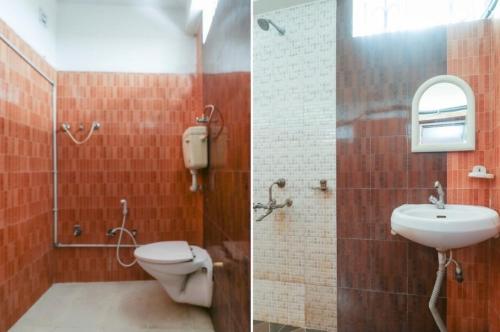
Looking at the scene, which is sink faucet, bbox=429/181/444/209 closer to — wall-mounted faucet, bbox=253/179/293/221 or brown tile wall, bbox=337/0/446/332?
brown tile wall, bbox=337/0/446/332

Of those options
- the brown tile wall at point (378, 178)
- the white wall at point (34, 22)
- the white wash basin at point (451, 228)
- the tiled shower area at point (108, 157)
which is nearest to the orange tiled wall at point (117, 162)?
the tiled shower area at point (108, 157)

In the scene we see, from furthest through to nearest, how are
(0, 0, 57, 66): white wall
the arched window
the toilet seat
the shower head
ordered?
the arched window
the shower head
the toilet seat
(0, 0, 57, 66): white wall

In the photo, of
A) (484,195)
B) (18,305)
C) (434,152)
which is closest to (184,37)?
(18,305)

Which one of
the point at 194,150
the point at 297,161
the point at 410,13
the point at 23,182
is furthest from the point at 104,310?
the point at 410,13

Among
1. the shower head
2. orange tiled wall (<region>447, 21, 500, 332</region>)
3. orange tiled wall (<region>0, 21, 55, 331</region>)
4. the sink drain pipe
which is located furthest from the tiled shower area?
orange tiled wall (<region>447, 21, 500, 332</region>)

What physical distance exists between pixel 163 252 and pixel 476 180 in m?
1.58

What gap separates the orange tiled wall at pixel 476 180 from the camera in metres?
1.56

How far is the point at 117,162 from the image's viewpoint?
133cm

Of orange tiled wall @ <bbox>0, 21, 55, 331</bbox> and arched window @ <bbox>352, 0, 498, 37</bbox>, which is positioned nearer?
orange tiled wall @ <bbox>0, 21, 55, 331</bbox>

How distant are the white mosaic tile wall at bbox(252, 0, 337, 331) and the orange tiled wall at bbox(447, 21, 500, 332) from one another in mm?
613

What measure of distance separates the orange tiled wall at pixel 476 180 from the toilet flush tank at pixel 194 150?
4.19 ft

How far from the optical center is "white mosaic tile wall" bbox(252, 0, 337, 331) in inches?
61.0

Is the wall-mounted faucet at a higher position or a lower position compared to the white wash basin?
higher

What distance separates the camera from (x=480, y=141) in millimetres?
1586
